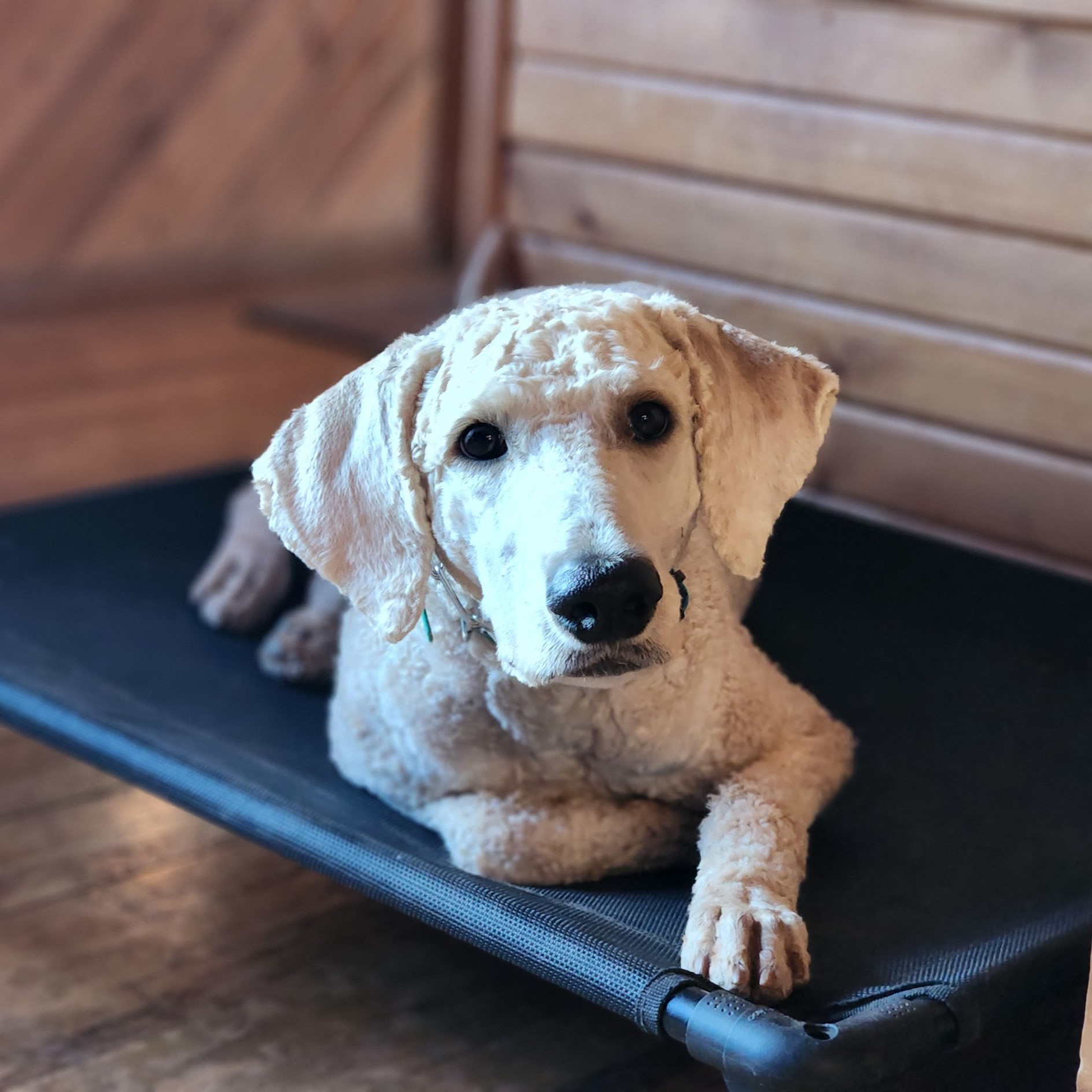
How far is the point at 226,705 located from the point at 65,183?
2.89 m

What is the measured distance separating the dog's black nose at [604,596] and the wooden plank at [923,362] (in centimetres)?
116

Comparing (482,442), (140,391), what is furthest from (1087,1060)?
(140,391)

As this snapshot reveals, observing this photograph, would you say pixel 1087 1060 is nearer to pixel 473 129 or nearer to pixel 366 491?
pixel 366 491

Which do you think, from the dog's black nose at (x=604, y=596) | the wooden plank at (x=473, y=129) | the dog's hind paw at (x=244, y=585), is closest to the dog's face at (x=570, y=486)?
the dog's black nose at (x=604, y=596)

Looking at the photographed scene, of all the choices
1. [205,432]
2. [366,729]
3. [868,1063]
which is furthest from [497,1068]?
[205,432]

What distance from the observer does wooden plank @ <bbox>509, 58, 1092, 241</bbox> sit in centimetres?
208

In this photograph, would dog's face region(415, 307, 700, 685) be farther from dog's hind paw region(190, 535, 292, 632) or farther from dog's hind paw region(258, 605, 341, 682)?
dog's hind paw region(190, 535, 292, 632)

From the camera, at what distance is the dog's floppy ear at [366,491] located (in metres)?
1.32

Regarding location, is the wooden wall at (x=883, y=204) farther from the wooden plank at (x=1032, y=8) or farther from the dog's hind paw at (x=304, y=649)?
the dog's hind paw at (x=304, y=649)

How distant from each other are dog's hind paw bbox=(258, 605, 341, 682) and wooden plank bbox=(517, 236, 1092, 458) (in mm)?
905

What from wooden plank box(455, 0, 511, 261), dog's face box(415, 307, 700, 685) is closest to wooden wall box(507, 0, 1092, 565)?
dog's face box(415, 307, 700, 685)

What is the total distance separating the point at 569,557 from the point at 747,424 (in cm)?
24

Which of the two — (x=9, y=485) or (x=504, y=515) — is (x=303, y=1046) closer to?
(x=504, y=515)

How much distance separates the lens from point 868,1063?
1.15 metres
